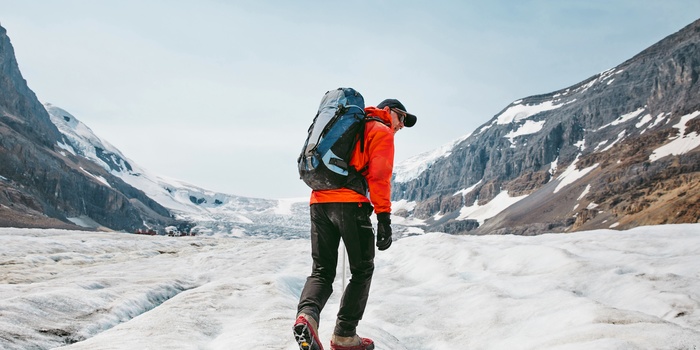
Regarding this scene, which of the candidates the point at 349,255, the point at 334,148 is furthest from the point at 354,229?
the point at 334,148

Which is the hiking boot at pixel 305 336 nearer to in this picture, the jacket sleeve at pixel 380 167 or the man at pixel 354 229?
the man at pixel 354 229

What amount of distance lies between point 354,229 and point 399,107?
1729mm

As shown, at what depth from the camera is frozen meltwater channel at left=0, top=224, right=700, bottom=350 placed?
19.3 ft

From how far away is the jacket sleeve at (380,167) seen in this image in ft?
15.9

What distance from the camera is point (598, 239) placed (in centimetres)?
1647

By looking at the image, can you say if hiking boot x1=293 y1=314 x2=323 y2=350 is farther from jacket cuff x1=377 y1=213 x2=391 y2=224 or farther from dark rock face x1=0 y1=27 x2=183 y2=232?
dark rock face x1=0 y1=27 x2=183 y2=232

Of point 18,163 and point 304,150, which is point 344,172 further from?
point 18,163

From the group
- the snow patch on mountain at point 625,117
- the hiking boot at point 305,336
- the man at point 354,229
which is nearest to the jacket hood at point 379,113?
the man at point 354,229

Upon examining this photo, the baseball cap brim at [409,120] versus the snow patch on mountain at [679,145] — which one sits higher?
the snow patch on mountain at [679,145]

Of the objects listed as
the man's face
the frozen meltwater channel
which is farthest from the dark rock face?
the man's face

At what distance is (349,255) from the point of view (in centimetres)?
522

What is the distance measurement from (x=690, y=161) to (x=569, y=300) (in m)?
125

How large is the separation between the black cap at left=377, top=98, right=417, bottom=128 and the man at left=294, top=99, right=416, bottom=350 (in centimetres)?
40

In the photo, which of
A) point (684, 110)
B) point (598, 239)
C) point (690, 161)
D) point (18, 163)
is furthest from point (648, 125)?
point (18, 163)
